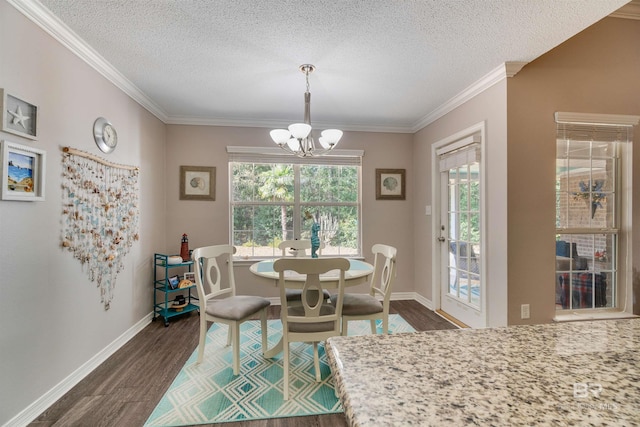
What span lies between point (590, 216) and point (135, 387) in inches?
158

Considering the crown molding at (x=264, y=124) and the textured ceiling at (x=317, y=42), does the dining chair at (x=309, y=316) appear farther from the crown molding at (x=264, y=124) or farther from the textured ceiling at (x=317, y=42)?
the crown molding at (x=264, y=124)

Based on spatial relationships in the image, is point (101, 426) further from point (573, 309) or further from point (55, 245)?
point (573, 309)

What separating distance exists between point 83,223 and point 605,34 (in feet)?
15.5

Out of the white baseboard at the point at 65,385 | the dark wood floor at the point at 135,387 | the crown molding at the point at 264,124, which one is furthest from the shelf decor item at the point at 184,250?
the crown molding at the point at 264,124

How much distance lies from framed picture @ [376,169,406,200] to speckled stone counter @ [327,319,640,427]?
10.8 ft

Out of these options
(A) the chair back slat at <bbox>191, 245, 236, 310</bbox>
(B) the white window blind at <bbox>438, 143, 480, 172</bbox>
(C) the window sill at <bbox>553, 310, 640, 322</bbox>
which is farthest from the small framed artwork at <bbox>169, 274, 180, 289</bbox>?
(C) the window sill at <bbox>553, 310, 640, 322</bbox>

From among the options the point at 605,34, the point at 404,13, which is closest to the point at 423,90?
the point at 404,13

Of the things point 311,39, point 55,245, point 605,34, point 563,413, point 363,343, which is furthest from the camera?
point 605,34

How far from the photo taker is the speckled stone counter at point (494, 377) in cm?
46

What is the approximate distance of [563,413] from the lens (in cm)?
46

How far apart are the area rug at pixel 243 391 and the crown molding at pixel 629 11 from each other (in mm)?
3955

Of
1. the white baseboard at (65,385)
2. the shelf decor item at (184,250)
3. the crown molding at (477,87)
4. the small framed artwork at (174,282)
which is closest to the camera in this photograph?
the white baseboard at (65,385)

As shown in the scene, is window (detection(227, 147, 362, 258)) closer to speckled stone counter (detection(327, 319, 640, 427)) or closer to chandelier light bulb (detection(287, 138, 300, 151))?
chandelier light bulb (detection(287, 138, 300, 151))

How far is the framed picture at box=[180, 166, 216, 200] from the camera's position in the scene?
370 cm
